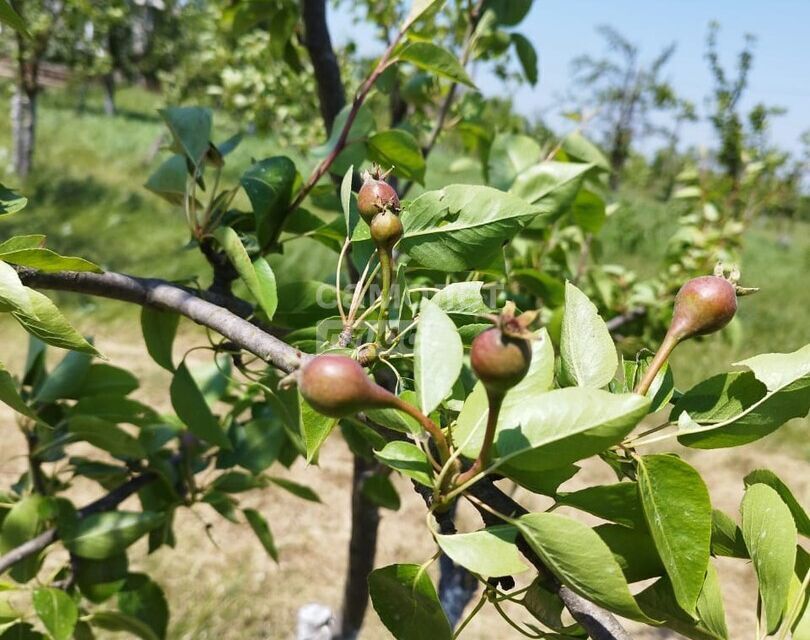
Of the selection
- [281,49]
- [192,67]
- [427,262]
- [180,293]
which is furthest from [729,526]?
[192,67]

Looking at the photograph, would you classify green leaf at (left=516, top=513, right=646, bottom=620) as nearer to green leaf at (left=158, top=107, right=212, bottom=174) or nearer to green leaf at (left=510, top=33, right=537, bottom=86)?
green leaf at (left=158, top=107, right=212, bottom=174)

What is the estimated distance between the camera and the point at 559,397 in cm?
30

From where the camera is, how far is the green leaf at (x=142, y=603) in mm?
861

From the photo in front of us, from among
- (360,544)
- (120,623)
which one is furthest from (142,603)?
(360,544)

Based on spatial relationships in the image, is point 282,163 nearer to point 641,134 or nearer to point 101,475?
point 101,475

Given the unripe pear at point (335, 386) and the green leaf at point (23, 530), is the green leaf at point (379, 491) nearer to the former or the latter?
the green leaf at point (23, 530)

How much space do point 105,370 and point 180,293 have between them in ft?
1.41

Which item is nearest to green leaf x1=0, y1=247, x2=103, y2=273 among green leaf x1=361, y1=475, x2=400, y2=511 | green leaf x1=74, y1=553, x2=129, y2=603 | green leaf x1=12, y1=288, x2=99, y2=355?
green leaf x1=12, y1=288, x2=99, y2=355

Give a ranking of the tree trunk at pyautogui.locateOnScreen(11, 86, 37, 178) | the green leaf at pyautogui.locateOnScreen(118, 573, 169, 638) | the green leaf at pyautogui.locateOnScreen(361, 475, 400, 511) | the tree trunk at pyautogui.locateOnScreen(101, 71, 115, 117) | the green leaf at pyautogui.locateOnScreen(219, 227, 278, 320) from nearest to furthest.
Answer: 1. the green leaf at pyautogui.locateOnScreen(219, 227, 278, 320)
2. the green leaf at pyautogui.locateOnScreen(118, 573, 169, 638)
3. the green leaf at pyautogui.locateOnScreen(361, 475, 400, 511)
4. the tree trunk at pyautogui.locateOnScreen(11, 86, 37, 178)
5. the tree trunk at pyautogui.locateOnScreen(101, 71, 115, 117)

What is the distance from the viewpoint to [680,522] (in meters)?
0.32

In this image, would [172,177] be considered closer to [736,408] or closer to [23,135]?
[736,408]

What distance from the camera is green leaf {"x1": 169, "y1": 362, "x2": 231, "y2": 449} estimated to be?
62 centimetres

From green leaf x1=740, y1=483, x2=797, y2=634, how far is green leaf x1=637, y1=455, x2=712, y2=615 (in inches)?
2.3

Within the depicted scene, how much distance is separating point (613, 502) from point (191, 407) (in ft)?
1.40
